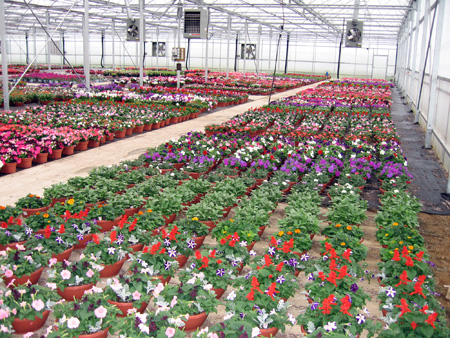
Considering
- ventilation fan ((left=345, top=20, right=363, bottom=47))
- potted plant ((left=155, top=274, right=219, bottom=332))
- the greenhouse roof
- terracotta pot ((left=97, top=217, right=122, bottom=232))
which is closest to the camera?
potted plant ((left=155, top=274, right=219, bottom=332))

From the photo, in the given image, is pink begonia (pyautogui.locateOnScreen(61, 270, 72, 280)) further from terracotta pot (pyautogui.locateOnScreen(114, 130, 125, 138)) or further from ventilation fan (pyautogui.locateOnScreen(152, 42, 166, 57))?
ventilation fan (pyautogui.locateOnScreen(152, 42, 166, 57))

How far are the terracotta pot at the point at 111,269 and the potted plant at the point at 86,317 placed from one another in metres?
0.77

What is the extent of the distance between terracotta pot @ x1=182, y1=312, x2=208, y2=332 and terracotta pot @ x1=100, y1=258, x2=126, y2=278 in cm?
104

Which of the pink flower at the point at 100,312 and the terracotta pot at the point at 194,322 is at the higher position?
the pink flower at the point at 100,312

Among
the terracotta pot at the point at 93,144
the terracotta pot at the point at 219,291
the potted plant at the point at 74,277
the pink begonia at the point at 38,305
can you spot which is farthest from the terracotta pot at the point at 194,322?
the terracotta pot at the point at 93,144

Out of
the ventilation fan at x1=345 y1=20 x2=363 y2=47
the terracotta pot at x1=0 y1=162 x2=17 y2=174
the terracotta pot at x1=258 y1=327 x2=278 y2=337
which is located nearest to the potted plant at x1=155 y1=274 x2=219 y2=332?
the terracotta pot at x1=258 y1=327 x2=278 y2=337

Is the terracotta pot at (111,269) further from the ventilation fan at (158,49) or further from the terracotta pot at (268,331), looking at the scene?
the ventilation fan at (158,49)

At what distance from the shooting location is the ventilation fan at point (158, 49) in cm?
3078

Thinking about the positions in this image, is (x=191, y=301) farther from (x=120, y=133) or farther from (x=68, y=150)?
(x=120, y=133)

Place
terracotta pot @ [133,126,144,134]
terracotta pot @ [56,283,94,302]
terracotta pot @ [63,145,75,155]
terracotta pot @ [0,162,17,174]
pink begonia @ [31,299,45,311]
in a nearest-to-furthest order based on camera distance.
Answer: pink begonia @ [31,299,45,311] → terracotta pot @ [56,283,94,302] → terracotta pot @ [0,162,17,174] → terracotta pot @ [63,145,75,155] → terracotta pot @ [133,126,144,134]

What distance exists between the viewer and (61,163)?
7.74m

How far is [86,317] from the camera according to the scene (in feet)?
8.77

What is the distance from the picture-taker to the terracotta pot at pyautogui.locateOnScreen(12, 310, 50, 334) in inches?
112

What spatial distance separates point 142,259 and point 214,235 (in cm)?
85
